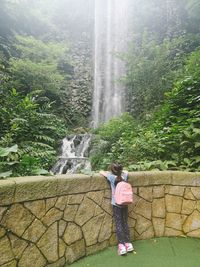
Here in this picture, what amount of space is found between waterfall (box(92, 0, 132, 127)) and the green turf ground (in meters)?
9.98

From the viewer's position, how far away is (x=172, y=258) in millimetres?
3033

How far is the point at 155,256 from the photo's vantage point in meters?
3.08

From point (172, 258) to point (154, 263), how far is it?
0.26 meters

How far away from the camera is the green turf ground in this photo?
288 cm

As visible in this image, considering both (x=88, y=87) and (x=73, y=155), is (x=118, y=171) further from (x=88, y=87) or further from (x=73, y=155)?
(x=88, y=87)

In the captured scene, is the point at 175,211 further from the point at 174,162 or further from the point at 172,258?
the point at 174,162

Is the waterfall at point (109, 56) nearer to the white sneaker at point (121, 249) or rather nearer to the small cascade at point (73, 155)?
the small cascade at point (73, 155)

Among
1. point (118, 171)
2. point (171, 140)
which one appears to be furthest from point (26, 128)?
point (118, 171)

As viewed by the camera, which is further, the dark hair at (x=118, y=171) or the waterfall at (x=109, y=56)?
the waterfall at (x=109, y=56)

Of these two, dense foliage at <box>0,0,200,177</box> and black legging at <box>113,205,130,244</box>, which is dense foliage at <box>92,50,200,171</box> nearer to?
dense foliage at <box>0,0,200,177</box>

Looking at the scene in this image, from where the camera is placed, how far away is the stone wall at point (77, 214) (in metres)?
2.33

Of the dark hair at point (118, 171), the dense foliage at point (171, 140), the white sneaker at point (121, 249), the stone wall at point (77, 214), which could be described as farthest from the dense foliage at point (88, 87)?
the white sneaker at point (121, 249)

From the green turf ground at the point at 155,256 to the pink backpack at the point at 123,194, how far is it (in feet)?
2.10

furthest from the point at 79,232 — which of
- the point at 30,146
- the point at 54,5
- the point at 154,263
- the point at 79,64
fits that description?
the point at 54,5
